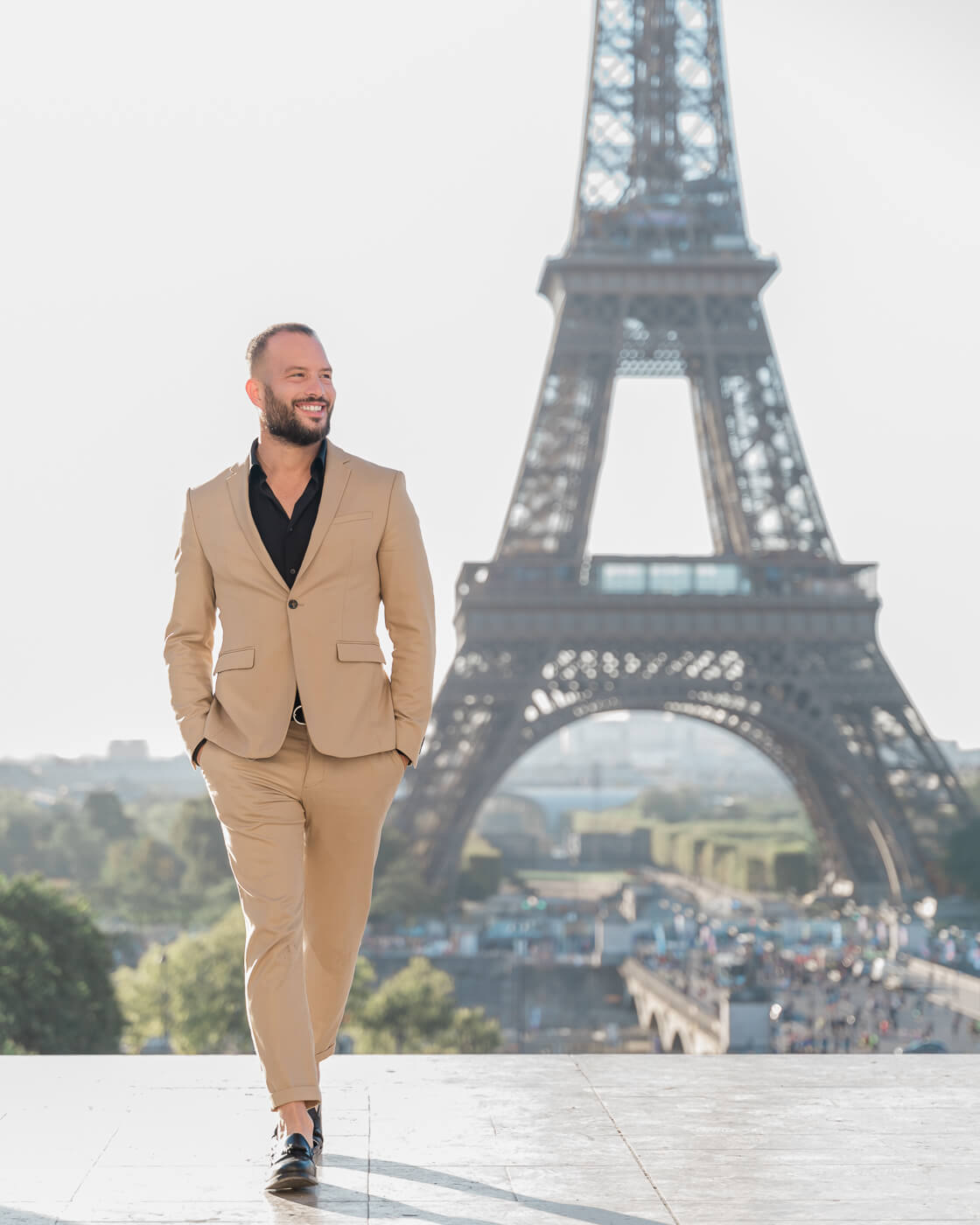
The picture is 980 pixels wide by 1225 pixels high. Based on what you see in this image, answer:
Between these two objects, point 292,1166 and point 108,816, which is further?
point 108,816

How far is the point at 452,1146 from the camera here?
15.8ft

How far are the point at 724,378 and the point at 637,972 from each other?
51.2 feet

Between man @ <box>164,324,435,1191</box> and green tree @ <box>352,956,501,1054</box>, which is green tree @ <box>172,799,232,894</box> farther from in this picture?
man @ <box>164,324,435,1191</box>

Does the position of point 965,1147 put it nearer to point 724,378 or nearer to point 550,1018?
point 724,378

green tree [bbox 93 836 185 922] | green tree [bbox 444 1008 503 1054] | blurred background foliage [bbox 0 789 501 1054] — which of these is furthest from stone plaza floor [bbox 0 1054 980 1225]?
green tree [bbox 93 836 185 922]

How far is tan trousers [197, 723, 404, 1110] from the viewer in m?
4.41

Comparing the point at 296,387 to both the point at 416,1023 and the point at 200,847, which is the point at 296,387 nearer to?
the point at 416,1023

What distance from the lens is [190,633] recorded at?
464 centimetres

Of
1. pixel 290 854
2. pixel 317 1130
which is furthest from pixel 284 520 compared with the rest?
pixel 317 1130

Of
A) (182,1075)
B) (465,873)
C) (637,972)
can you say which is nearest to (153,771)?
(465,873)

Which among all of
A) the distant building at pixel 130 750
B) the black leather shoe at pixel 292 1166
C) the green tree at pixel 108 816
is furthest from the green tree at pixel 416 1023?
the distant building at pixel 130 750

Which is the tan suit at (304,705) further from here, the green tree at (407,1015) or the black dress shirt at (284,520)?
the green tree at (407,1015)

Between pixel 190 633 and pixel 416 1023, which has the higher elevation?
pixel 190 633

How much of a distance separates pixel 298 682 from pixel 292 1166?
49.2 inches
